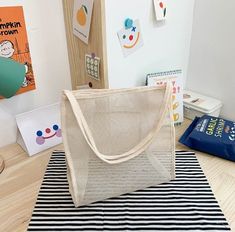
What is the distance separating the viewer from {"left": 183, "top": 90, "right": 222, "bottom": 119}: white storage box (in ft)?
3.12

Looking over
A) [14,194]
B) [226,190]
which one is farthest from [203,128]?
[14,194]

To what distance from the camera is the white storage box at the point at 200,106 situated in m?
0.95

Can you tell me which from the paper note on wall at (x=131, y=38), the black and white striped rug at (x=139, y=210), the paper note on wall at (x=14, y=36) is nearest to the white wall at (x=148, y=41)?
the paper note on wall at (x=131, y=38)

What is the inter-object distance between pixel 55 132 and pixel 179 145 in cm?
44

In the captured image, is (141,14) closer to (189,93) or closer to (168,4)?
(168,4)

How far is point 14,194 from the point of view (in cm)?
65

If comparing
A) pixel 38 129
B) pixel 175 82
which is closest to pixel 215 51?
pixel 175 82

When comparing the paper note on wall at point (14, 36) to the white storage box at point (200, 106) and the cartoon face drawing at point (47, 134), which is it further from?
the white storage box at point (200, 106)

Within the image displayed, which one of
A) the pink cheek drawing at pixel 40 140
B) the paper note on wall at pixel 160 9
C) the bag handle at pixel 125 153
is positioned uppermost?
the paper note on wall at pixel 160 9

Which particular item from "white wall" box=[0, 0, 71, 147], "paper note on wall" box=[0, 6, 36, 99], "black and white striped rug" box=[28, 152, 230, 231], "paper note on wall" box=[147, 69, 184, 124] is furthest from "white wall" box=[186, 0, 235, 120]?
"paper note on wall" box=[0, 6, 36, 99]

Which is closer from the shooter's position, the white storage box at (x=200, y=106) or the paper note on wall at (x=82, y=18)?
the paper note on wall at (x=82, y=18)

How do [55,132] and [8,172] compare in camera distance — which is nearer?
[8,172]

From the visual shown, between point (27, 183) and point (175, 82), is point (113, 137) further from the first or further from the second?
point (175, 82)

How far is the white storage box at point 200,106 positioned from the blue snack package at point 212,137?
78 mm
